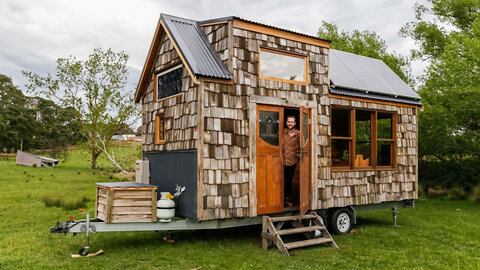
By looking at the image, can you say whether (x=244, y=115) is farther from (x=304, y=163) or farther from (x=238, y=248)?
(x=238, y=248)

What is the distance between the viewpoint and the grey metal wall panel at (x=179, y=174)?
24.1 feet

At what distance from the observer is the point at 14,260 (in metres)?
6.80

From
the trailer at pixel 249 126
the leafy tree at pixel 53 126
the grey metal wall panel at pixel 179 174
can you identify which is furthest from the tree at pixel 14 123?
the trailer at pixel 249 126

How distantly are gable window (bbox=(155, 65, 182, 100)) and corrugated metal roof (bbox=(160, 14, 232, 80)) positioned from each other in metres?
0.61

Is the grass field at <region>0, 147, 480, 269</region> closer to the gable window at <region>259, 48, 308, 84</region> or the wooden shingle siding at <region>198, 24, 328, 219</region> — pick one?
the wooden shingle siding at <region>198, 24, 328, 219</region>

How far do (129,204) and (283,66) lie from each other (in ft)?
13.9

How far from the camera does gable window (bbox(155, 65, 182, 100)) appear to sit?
8258 millimetres

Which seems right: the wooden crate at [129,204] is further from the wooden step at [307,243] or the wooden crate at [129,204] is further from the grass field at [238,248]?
the wooden step at [307,243]

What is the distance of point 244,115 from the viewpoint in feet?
25.4

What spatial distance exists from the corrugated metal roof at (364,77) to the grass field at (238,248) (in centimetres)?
360

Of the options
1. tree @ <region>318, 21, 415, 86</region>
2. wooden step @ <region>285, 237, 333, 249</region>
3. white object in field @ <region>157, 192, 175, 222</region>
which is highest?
tree @ <region>318, 21, 415, 86</region>

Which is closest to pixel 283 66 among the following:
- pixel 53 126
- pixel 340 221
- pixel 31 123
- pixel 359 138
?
pixel 340 221

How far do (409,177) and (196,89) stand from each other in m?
6.85

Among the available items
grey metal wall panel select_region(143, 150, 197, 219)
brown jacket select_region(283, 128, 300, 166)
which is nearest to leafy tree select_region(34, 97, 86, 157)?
grey metal wall panel select_region(143, 150, 197, 219)
